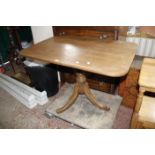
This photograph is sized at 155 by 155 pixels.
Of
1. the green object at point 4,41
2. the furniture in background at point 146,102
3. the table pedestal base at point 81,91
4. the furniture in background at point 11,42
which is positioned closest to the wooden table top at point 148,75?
the furniture in background at point 146,102

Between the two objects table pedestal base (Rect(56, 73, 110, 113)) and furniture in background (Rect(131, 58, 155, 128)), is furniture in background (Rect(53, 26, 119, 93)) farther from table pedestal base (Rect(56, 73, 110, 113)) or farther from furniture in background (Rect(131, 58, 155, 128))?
furniture in background (Rect(131, 58, 155, 128))

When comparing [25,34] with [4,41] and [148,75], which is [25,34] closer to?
[4,41]

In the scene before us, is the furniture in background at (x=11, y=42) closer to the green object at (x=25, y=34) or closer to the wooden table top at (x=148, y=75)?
the green object at (x=25, y=34)

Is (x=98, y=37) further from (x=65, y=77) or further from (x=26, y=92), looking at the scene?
(x=26, y=92)

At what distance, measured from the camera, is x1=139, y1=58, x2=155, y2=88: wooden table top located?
3.58 feet

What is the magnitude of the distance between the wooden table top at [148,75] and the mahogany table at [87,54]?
0.55 ft

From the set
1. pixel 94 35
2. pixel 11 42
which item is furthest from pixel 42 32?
pixel 11 42

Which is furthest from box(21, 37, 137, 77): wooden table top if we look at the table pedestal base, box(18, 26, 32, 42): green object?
box(18, 26, 32, 42): green object

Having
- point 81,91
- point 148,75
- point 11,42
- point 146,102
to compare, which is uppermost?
point 148,75

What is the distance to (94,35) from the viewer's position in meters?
1.72

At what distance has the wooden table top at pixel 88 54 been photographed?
105 cm

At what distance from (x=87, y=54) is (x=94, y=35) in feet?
1.83

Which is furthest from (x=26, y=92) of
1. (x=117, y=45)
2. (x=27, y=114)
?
(x=117, y=45)
